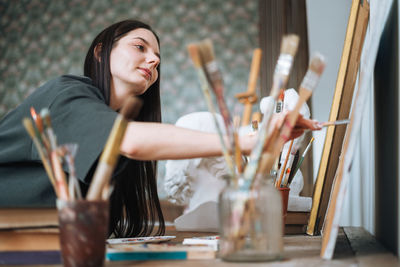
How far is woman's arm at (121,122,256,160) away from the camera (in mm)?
667

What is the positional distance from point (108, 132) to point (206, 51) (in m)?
0.24

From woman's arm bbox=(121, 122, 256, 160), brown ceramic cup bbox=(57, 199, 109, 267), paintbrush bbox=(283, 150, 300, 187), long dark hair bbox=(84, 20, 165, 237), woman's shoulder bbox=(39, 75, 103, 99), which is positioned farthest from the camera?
long dark hair bbox=(84, 20, 165, 237)

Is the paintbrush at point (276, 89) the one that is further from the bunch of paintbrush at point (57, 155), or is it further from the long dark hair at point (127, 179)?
the long dark hair at point (127, 179)

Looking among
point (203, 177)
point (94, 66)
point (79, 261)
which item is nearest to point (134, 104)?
point (79, 261)

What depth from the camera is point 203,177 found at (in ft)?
3.73

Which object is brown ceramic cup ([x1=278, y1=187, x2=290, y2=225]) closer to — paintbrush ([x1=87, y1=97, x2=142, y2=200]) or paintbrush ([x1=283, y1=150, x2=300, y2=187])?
paintbrush ([x1=283, y1=150, x2=300, y2=187])

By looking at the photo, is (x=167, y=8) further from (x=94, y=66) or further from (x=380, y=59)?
(x=380, y=59)

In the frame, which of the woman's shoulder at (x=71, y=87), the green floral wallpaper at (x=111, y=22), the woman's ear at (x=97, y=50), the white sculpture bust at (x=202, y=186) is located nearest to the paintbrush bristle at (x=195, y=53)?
the woman's shoulder at (x=71, y=87)

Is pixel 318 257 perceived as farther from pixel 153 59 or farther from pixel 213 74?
pixel 153 59

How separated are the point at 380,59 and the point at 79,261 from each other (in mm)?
678

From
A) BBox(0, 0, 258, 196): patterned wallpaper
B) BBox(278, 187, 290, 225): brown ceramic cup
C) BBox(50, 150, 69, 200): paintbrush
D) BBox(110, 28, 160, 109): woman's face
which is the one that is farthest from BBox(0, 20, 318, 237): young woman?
BBox(0, 0, 258, 196): patterned wallpaper

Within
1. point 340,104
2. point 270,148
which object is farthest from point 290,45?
point 340,104

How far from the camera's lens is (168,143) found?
0.68m

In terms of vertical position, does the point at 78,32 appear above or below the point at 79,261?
above
